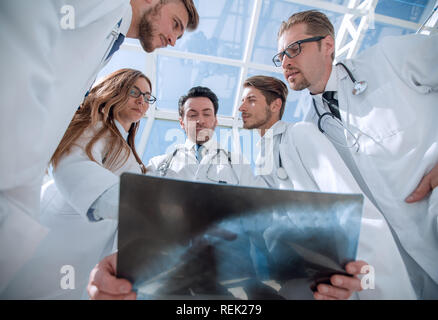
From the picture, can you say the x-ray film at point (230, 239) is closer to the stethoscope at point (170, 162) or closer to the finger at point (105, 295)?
the finger at point (105, 295)

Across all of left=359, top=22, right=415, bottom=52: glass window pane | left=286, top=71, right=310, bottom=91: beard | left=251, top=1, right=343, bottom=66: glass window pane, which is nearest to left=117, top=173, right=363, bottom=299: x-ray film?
left=286, top=71, right=310, bottom=91: beard

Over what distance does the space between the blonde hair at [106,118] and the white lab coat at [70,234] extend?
0.12ft

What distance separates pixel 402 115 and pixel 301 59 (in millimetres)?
577

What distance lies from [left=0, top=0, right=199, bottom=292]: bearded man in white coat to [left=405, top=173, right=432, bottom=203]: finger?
1.14 meters

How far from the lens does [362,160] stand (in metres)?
0.83

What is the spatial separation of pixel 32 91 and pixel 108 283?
1.43 ft

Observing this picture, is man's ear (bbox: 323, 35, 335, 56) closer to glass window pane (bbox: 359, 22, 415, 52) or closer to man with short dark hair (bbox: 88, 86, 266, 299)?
man with short dark hair (bbox: 88, 86, 266, 299)

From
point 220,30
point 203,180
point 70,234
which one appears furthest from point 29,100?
point 220,30

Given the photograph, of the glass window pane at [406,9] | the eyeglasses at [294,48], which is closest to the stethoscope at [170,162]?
the eyeglasses at [294,48]

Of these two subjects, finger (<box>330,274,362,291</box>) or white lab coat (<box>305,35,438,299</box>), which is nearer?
finger (<box>330,274,362,291</box>)

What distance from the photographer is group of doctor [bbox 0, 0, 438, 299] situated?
456mm

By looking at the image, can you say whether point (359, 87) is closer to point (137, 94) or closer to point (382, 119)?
point (382, 119)

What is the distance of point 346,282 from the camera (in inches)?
15.3
